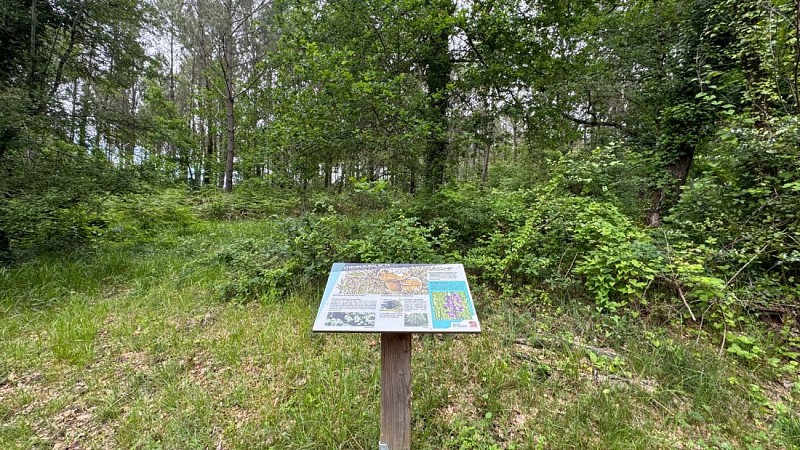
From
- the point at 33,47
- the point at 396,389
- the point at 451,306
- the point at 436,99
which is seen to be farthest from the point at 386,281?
the point at 33,47

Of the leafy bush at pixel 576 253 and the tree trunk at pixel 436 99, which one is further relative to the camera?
the tree trunk at pixel 436 99

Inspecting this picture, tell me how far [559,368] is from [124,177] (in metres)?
7.06

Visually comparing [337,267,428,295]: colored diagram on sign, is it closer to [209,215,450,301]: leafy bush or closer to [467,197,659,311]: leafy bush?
[209,215,450,301]: leafy bush

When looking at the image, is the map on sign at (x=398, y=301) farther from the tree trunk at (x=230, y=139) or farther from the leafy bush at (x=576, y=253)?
the tree trunk at (x=230, y=139)

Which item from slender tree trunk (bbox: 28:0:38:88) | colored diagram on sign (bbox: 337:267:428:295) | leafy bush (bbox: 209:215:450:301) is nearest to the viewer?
colored diagram on sign (bbox: 337:267:428:295)

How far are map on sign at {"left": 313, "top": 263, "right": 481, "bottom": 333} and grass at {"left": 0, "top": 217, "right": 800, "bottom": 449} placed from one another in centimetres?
98

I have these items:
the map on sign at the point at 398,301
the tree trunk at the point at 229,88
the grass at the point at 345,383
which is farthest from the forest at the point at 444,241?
the tree trunk at the point at 229,88

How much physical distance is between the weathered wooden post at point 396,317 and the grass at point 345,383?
47 cm

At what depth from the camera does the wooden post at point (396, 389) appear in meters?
1.76

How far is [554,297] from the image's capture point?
3.62 meters

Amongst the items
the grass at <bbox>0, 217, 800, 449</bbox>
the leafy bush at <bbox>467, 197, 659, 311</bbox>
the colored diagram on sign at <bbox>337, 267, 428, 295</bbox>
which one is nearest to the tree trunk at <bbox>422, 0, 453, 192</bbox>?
the leafy bush at <bbox>467, 197, 659, 311</bbox>

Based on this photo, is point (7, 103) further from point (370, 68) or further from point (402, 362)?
point (402, 362)

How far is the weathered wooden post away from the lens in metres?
1.64

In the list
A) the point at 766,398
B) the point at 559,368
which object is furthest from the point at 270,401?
the point at 766,398
